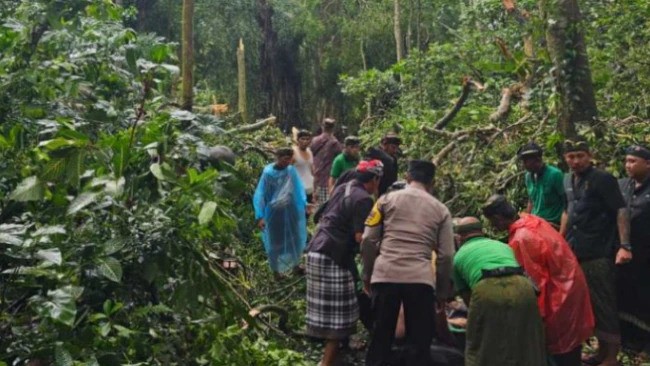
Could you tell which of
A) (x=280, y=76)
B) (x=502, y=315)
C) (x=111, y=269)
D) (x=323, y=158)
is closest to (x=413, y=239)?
(x=502, y=315)

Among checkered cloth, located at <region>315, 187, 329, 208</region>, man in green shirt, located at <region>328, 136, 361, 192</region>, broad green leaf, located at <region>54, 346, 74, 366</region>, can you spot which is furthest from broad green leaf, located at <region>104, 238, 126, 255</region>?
checkered cloth, located at <region>315, 187, 329, 208</region>

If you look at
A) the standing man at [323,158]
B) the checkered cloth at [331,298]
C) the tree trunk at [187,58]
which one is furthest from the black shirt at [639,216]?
the tree trunk at [187,58]

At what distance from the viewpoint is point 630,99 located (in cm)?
823

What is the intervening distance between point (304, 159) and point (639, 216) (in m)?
4.81

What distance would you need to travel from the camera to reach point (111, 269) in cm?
328

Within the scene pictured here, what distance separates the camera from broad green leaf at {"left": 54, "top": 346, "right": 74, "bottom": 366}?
3086mm

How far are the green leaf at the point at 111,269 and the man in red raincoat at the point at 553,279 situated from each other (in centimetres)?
273

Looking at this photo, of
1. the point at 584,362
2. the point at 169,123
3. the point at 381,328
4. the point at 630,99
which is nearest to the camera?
the point at 169,123

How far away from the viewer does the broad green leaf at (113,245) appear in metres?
3.39

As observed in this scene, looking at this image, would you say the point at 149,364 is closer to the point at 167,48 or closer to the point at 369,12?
the point at 167,48

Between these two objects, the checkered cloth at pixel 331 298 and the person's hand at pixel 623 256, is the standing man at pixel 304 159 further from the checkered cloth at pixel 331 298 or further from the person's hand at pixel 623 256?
the person's hand at pixel 623 256

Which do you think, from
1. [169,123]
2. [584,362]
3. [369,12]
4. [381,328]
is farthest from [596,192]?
[369,12]

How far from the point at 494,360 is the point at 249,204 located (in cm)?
594

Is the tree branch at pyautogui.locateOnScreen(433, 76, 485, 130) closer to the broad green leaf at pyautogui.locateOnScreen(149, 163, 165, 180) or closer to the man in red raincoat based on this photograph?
the man in red raincoat
